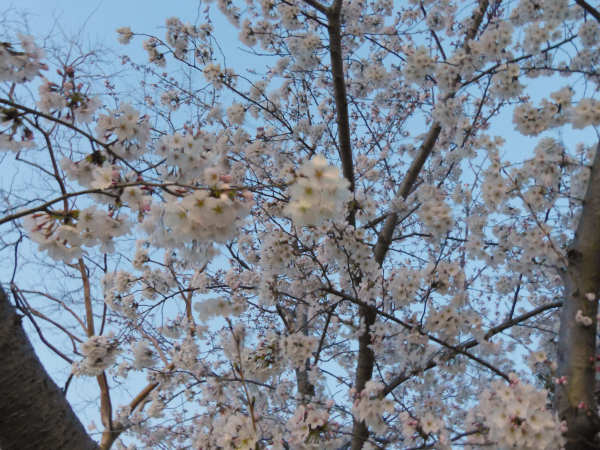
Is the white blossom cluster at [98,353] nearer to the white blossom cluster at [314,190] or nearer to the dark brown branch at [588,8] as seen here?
the white blossom cluster at [314,190]

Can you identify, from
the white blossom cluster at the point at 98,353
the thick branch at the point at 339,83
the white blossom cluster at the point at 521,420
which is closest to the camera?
the white blossom cluster at the point at 521,420

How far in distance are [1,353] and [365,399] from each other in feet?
5.97

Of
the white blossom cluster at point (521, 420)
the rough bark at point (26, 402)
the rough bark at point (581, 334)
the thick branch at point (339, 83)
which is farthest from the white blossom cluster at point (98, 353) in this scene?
the rough bark at point (581, 334)

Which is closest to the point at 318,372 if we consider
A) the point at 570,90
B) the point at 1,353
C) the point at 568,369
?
the point at 568,369

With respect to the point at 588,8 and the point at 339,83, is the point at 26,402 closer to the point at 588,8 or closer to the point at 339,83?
the point at 339,83

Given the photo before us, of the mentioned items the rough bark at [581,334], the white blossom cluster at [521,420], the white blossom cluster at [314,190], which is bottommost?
the white blossom cluster at [521,420]

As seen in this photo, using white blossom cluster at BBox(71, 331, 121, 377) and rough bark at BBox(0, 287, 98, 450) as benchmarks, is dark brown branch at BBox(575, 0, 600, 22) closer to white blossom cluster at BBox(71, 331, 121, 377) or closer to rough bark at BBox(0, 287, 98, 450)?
rough bark at BBox(0, 287, 98, 450)

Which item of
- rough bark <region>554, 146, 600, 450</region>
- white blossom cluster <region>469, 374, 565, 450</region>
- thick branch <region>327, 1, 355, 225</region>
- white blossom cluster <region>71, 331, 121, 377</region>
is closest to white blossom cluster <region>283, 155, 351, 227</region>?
white blossom cluster <region>469, 374, 565, 450</region>

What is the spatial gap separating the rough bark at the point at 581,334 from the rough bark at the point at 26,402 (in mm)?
2338

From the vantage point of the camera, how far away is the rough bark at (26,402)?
4.56ft

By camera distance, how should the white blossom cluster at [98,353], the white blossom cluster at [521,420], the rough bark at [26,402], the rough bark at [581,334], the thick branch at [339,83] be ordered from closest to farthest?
the rough bark at [26,402]
the white blossom cluster at [521,420]
the rough bark at [581,334]
the white blossom cluster at [98,353]
the thick branch at [339,83]

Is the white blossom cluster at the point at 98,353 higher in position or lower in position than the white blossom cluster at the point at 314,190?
lower

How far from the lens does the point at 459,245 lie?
416cm

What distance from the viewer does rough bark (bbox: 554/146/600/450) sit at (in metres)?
1.97
